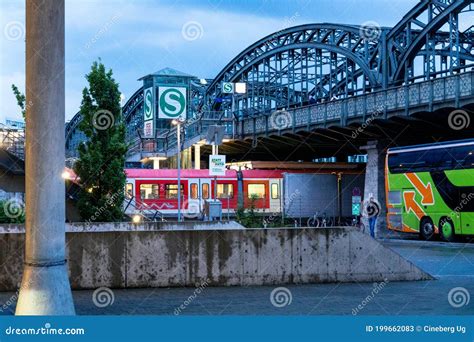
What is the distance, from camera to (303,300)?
1202 centimetres

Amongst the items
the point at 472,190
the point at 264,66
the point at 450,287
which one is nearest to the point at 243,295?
the point at 450,287

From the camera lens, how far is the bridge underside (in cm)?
4281

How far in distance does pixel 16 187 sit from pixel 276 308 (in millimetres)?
17221

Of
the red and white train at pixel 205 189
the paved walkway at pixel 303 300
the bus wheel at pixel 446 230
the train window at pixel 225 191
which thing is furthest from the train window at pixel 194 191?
the paved walkway at pixel 303 300

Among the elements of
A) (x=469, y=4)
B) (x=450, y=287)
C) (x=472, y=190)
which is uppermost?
(x=469, y=4)

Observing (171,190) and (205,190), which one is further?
(205,190)

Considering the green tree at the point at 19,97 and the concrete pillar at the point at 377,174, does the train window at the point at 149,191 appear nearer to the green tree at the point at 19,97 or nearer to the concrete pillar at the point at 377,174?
the concrete pillar at the point at 377,174

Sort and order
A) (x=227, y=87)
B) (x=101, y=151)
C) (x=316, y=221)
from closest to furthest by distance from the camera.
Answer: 1. (x=101, y=151)
2. (x=316, y=221)
3. (x=227, y=87)

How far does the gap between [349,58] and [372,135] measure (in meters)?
21.1

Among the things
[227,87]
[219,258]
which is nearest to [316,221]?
[227,87]

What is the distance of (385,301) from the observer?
1195 centimetres

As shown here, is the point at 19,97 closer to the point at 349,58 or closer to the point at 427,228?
the point at 427,228

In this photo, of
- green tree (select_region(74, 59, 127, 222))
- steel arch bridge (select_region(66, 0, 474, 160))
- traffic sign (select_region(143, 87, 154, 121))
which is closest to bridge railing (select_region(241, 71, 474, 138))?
steel arch bridge (select_region(66, 0, 474, 160))

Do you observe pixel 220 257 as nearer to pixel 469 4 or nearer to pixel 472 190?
pixel 472 190
